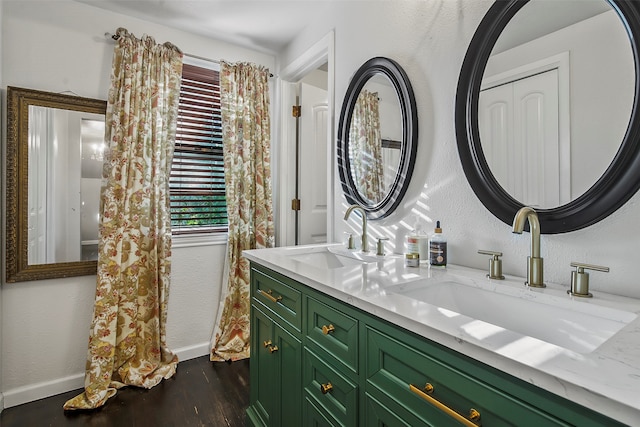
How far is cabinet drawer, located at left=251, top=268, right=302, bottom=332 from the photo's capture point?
1.30 meters

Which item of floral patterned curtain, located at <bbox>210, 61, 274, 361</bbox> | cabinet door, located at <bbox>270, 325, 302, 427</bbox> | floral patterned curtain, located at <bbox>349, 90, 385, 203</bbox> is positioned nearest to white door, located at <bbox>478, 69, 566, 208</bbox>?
floral patterned curtain, located at <bbox>349, 90, 385, 203</bbox>

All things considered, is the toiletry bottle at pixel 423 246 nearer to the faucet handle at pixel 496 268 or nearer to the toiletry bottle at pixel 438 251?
the toiletry bottle at pixel 438 251

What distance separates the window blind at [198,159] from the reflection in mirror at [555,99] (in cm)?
205

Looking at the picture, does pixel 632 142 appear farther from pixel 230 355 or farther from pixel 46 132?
pixel 46 132

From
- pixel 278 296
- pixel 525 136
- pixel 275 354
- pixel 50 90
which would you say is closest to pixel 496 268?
pixel 525 136

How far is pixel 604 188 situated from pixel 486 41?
66 centimetres

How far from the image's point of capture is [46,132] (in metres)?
2.03

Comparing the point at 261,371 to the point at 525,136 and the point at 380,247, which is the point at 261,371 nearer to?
the point at 380,247

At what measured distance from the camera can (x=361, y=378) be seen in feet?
3.11

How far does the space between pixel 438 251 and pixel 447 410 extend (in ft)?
2.30

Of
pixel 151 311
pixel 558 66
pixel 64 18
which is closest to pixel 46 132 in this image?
pixel 64 18

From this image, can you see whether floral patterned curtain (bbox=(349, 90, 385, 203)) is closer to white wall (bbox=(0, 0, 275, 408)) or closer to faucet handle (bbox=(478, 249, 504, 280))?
faucet handle (bbox=(478, 249, 504, 280))

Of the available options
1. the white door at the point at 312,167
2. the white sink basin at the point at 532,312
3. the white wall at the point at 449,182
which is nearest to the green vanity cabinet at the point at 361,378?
the white sink basin at the point at 532,312

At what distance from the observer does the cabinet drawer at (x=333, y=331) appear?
0.99 metres
